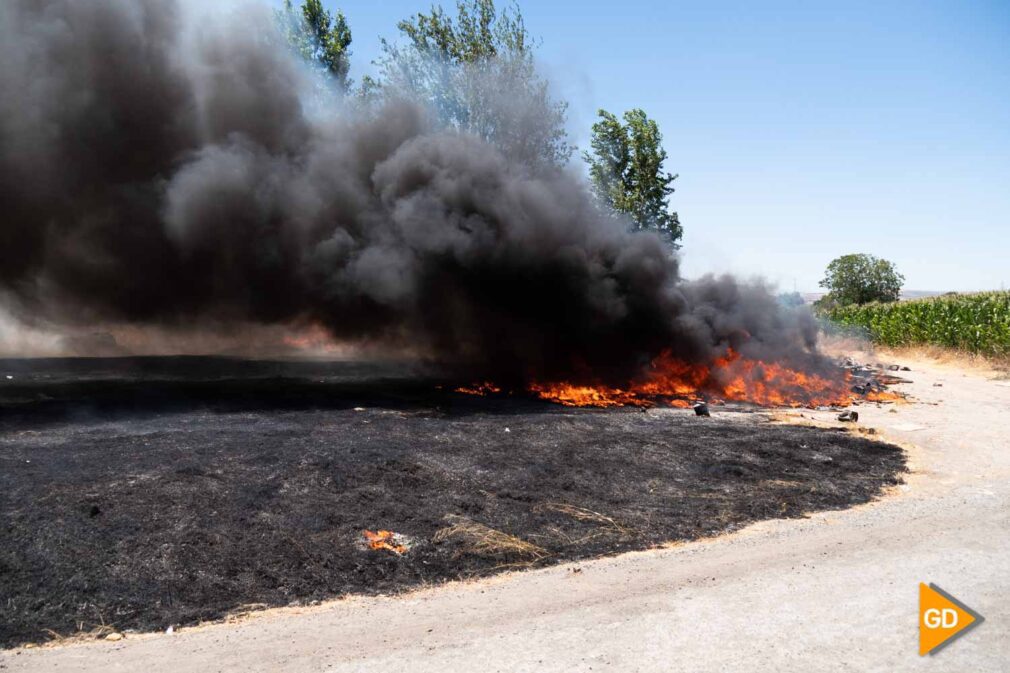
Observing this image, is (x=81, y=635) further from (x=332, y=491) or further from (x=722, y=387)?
(x=722, y=387)

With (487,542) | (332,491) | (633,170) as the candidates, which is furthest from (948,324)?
(332,491)

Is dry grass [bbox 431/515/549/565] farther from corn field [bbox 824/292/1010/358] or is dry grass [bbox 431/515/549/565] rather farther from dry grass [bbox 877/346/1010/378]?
corn field [bbox 824/292/1010/358]

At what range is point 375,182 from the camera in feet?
58.9

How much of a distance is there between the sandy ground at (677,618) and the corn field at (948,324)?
2060 centimetres

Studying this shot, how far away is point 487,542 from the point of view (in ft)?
22.0

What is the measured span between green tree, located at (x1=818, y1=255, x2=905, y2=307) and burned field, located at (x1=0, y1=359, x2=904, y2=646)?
51.0 metres

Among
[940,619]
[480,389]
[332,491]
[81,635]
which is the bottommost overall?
[81,635]

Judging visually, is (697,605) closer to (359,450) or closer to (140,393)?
(359,450)

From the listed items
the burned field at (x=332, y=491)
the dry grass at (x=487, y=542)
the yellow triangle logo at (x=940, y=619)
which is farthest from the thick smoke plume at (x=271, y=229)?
the yellow triangle logo at (x=940, y=619)

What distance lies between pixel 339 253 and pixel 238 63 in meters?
6.63

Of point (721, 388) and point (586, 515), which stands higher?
point (721, 388)

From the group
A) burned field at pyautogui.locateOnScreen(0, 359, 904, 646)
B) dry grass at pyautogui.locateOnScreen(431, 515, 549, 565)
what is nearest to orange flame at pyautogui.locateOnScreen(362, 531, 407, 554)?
burned field at pyautogui.locateOnScreen(0, 359, 904, 646)

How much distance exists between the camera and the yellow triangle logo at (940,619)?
477cm

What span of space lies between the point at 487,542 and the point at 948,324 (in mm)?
26868
